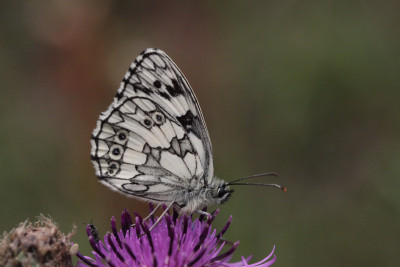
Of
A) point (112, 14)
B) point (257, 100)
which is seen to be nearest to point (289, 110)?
point (257, 100)

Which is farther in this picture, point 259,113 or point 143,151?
point 259,113

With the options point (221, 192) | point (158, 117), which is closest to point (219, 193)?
point (221, 192)

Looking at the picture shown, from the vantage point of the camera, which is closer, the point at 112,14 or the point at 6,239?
the point at 6,239

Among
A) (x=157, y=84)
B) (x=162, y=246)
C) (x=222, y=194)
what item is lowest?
(x=162, y=246)

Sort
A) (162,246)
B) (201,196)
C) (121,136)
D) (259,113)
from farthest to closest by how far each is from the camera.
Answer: (259,113)
(121,136)
(201,196)
(162,246)

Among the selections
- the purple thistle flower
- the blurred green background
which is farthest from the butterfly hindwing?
the blurred green background

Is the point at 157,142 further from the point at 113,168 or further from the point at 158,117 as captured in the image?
the point at 113,168

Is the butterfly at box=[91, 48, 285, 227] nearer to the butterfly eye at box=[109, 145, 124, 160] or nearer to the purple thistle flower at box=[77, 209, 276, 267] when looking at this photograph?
the butterfly eye at box=[109, 145, 124, 160]

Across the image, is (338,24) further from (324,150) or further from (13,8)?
(13,8)
